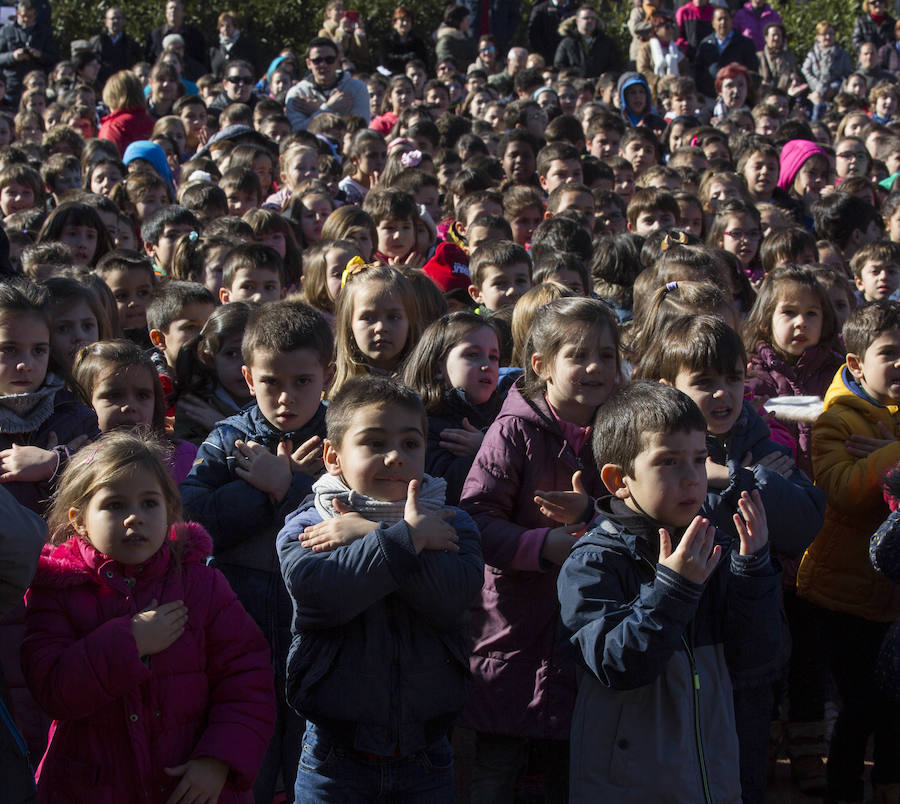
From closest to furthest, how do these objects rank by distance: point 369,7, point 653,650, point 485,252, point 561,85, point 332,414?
point 653,650, point 332,414, point 485,252, point 561,85, point 369,7

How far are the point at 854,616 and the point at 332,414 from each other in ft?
7.08

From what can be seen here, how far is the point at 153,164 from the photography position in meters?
9.67

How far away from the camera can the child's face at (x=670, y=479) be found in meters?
3.13

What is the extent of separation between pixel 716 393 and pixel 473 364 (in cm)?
93

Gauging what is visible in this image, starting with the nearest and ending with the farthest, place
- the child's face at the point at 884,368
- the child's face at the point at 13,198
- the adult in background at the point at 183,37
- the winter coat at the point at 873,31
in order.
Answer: the child's face at the point at 884,368, the child's face at the point at 13,198, the adult in background at the point at 183,37, the winter coat at the point at 873,31

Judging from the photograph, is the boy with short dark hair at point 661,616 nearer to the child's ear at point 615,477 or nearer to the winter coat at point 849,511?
the child's ear at point 615,477

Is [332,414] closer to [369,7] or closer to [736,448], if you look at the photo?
[736,448]

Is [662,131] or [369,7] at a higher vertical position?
[369,7]

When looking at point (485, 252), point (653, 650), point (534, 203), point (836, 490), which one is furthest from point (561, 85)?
point (653, 650)

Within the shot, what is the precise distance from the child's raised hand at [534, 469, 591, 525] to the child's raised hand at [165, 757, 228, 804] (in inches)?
47.3

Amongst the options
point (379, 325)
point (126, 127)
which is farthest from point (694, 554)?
point (126, 127)

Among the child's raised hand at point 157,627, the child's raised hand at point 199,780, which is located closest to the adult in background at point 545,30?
the child's raised hand at point 157,627

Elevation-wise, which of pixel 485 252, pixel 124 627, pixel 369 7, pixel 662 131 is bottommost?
pixel 124 627

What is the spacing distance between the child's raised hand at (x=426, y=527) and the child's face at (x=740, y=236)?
4.61 meters
